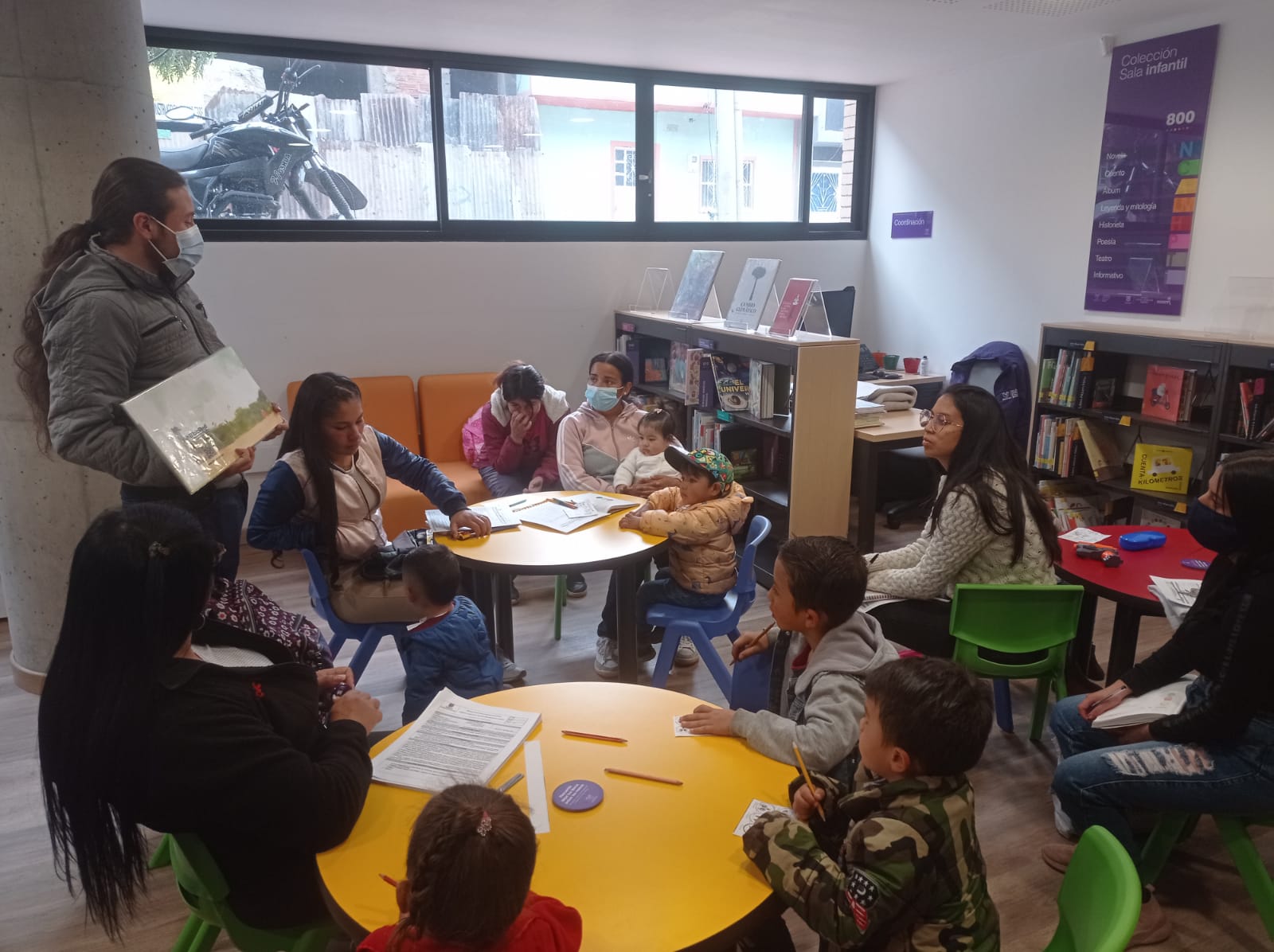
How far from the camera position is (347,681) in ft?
6.38

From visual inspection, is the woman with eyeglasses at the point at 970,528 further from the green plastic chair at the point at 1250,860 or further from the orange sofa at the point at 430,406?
the orange sofa at the point at 430,406

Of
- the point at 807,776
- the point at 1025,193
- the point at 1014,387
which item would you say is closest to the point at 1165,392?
the point at 1014,387

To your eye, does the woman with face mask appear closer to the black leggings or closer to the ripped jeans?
the black leggings

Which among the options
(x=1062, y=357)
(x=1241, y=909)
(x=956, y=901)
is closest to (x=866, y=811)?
(x=956, y=901)

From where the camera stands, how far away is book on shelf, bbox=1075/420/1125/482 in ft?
15.2

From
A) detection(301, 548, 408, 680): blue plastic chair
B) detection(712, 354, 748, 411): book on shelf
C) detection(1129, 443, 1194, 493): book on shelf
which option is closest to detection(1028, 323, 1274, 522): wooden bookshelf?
detection(1129, 443, 1194, 493): book on shelf

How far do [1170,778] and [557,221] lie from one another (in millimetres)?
4627

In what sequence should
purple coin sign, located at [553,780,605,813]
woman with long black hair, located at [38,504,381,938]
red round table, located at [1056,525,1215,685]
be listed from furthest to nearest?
1. red round table, located at [1056,525,1215,685]
2. purple coin sign, located at [553,780,605,813]
3. woman with long black hair, located at [38,504,381,938]

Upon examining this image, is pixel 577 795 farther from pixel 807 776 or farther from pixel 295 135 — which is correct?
pixel 295 135

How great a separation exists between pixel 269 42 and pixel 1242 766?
5329 mm

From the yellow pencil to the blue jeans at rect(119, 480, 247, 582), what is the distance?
4.92 ft

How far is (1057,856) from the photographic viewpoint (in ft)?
7.77

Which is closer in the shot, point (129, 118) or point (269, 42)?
point (129, 118)

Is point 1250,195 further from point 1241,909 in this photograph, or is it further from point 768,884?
point 768,884
